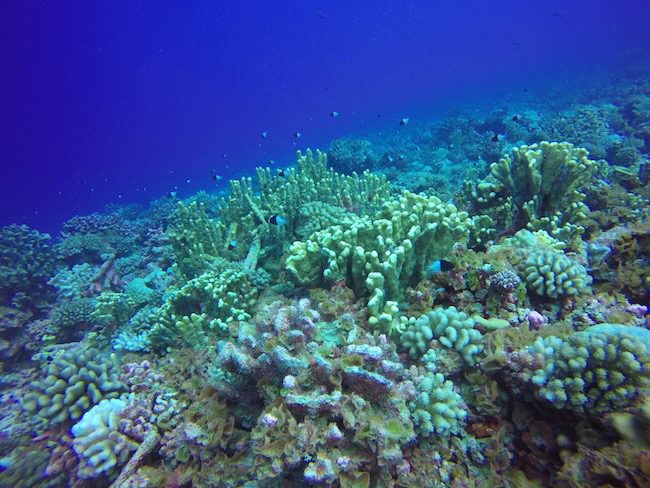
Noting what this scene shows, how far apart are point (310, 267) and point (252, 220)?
3.06m

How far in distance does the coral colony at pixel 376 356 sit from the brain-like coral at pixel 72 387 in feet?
0.07

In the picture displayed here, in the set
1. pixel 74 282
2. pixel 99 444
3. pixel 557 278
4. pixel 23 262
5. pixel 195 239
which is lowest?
pixel 99 444

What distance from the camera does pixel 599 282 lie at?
4.64m

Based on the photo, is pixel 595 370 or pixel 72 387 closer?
pixel 595 370

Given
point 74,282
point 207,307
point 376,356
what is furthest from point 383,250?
point 74,282

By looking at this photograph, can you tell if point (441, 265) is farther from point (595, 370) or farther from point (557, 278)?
point (595, 370)

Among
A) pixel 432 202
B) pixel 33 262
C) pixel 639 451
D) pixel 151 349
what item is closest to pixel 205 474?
pixel 151 349

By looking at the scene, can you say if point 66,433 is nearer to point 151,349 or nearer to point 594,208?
point 151,349

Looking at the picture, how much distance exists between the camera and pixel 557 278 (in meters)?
4.07

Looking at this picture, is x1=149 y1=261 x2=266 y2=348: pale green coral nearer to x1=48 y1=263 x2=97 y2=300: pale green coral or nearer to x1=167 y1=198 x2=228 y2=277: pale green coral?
x1=167 y1=198 x2=228 y2=277: pale green coral

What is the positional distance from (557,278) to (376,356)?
9.14 feet

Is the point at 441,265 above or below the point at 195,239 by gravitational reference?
below

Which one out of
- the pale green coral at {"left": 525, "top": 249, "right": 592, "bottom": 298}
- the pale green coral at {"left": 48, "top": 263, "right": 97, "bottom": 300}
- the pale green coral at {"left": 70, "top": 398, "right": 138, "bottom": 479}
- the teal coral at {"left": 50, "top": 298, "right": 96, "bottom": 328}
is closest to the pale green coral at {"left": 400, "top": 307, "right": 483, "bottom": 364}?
the pale green coral at {"left": 525, "top": 249, "right": 592, "bottom": 298}

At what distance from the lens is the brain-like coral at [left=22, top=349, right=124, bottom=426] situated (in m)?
4.04
